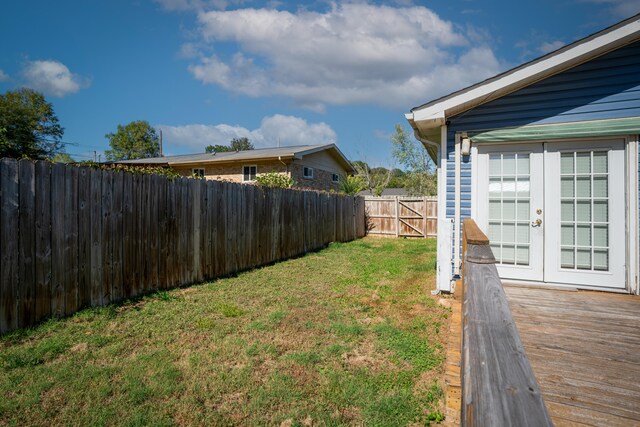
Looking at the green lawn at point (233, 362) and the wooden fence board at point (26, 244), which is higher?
the wooden fence board at point (26, 244)

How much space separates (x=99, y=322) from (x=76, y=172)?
2.05 m

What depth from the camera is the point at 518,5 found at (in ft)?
35.1

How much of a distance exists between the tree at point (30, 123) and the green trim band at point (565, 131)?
41.2m

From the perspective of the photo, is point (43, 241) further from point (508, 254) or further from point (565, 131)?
point (565, 131)

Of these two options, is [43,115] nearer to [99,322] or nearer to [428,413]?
[99,322]

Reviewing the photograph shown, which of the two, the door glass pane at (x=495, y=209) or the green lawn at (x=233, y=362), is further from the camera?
the door glass pane at (x=495, y=209)

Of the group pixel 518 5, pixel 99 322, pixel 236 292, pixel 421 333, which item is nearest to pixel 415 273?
pixel 421 333

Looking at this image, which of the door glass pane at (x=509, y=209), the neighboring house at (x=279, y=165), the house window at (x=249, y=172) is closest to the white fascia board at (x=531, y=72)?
the door glass pane at (x=509, y=209)

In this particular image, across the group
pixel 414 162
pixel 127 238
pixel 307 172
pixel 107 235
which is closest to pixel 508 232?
pixel 127 238

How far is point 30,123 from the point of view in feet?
116

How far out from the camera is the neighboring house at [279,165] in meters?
17.1

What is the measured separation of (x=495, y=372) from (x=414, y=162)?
3302 cm

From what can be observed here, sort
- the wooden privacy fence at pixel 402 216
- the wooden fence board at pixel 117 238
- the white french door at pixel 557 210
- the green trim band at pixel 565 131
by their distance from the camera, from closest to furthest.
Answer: the green trim band at pixel 565 131, the white french door at pixel 557 210, the wooden fence board at pixel 117 238, the wooden privacy fence at pixel 402 216

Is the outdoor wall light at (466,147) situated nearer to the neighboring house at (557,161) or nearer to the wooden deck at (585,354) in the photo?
the neighboring house at (557,161)
